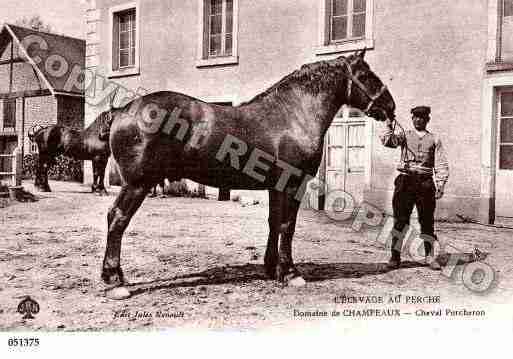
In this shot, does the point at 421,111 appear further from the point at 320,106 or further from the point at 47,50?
the point at 47,50

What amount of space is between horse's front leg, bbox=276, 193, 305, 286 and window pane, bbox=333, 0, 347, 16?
661cm

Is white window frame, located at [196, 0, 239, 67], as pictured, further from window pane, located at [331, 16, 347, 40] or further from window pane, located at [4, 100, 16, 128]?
window pane, located at [4, 100, 16, 128]

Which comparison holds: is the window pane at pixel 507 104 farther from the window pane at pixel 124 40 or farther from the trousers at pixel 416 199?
the window pane at pixel 124 40

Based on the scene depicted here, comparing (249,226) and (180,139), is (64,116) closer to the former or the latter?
(249,226)

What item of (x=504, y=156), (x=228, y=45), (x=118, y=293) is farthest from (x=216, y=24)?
(x=118, y=293)

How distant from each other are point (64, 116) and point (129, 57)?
896 cm

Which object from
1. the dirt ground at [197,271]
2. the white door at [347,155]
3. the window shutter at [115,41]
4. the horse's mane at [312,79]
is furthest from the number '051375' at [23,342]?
the window shutter at [115,41]

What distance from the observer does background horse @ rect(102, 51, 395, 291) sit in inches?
163

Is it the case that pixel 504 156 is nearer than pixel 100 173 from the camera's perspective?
Yes

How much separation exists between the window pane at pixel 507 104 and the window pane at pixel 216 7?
6388 mm

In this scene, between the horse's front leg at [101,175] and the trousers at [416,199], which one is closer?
the trousers at [416,199]

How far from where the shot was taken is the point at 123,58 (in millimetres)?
12977

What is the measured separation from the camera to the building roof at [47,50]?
65.0 feet

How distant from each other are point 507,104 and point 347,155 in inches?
122
